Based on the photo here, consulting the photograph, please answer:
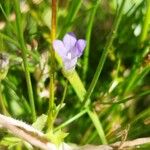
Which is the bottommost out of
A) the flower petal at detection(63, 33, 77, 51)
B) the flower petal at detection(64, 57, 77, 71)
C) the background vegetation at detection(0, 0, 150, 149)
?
the flower petal at detection(64, 57, 77, 71)

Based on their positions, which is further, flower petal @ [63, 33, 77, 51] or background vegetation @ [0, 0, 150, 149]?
Result: background vegetation @ [0, 0, 150, 149]

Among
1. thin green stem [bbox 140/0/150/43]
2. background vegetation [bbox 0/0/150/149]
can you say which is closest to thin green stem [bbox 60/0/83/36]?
background vegetation [bbox 0/0/150/149]

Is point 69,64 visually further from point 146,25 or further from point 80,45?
point 146,25

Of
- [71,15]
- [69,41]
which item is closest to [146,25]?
[71,15]

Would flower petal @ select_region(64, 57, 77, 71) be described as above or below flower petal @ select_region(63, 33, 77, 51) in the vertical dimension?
below

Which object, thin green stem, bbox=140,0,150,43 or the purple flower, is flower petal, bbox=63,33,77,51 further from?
thin green stem, bbox=140,0,150,43

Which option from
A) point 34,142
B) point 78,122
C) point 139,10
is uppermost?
point 139,10

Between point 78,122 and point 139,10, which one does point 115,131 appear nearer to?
point 78,122

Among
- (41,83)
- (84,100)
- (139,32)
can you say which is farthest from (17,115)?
(139,32)

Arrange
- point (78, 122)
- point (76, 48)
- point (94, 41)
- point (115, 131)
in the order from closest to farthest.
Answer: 1. point (76, 48)
2. point (115, 131)
3. point (78, 122)
4. point (94, 41)
